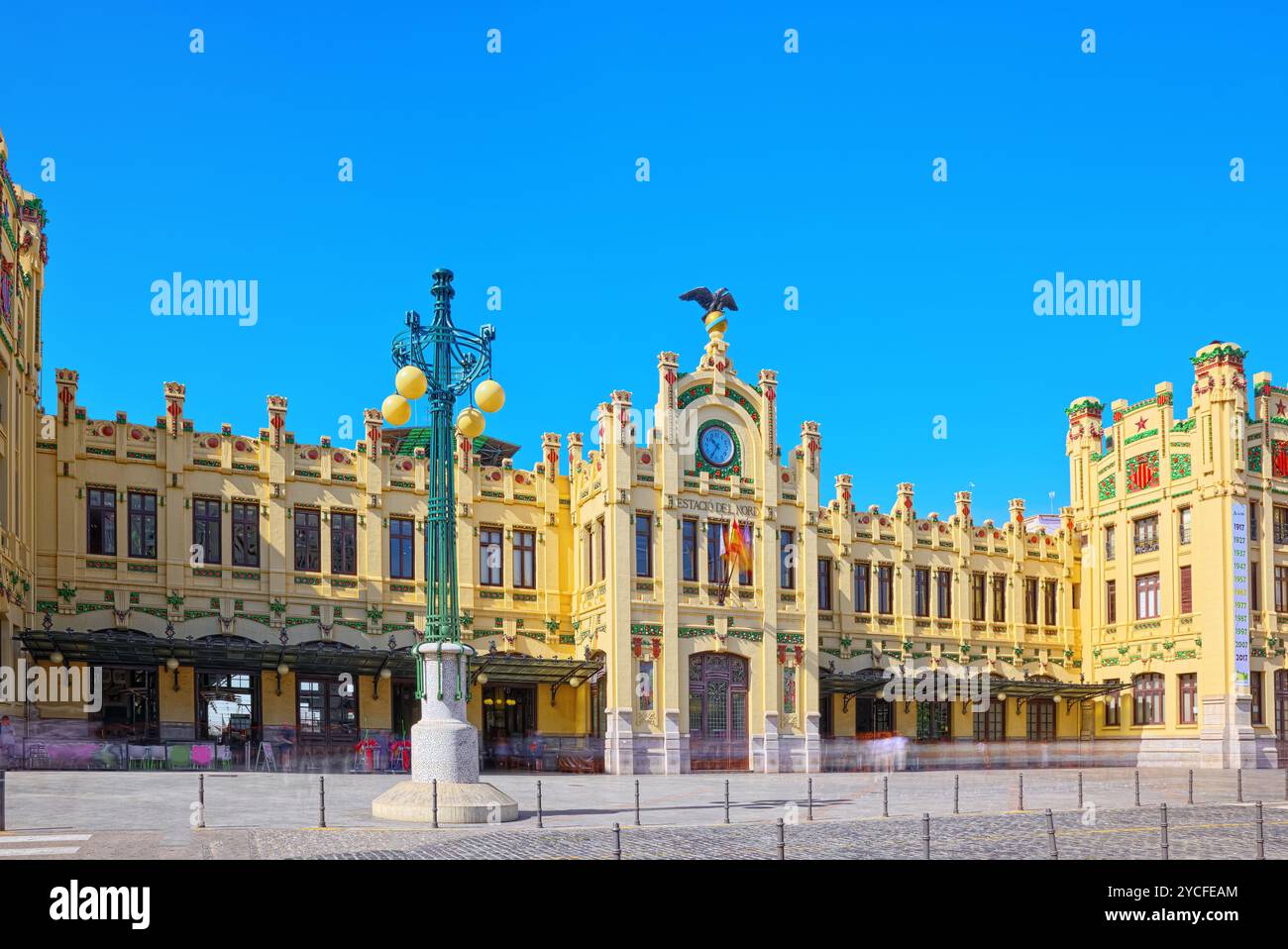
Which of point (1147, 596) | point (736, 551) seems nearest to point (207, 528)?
point (736, 551)

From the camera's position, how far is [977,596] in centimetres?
5416

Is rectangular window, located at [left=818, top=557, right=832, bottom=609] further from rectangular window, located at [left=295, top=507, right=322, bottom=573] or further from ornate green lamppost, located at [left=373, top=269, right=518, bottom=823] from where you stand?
ornate green lamppost, located at [left=373, top=269, right=518, bottom=823]

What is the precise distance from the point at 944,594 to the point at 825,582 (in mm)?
5869

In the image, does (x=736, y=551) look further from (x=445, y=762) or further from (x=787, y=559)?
(x=445, y=762)

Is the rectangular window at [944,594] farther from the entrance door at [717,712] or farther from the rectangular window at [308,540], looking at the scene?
the rectangular window at [308,540]

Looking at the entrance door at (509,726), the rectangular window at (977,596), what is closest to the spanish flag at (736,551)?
the entrance door at (509,726)

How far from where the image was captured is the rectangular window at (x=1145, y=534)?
5191cm

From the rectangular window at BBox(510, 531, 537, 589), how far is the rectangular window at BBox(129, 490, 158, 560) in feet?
38.2

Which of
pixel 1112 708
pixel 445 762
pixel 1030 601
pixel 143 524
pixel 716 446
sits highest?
pixel 716 446

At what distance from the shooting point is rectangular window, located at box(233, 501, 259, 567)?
41.4 m
